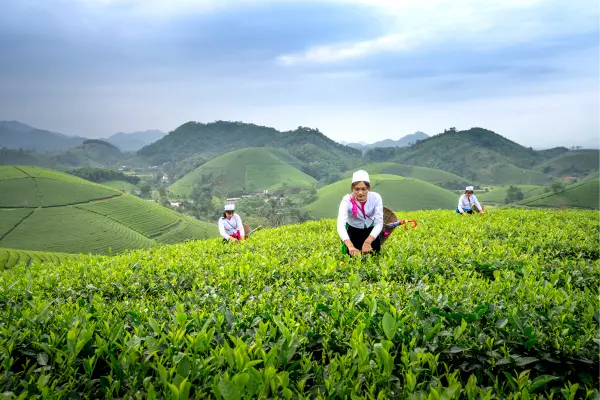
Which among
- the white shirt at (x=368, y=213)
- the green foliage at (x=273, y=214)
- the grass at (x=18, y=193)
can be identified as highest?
the white shirt at (x=368, y=213)

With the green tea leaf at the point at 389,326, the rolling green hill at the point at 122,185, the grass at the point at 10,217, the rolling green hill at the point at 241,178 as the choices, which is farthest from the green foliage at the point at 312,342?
the rolling green hill at the point at 241,178

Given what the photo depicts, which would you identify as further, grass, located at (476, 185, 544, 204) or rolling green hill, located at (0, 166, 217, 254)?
grass, located at (476, 185, 544, 204)

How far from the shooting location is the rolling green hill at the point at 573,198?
94562 mm

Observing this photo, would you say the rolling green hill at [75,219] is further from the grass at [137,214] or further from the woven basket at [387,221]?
the woven basket at [387,221]

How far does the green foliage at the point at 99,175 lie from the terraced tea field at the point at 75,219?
1943 inches

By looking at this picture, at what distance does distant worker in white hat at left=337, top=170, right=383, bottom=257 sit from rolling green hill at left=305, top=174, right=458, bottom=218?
98.9 meters

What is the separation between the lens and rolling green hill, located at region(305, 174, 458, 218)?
371ft

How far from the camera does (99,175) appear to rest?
14875 cm

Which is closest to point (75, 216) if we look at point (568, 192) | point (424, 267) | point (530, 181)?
point (424, 267)

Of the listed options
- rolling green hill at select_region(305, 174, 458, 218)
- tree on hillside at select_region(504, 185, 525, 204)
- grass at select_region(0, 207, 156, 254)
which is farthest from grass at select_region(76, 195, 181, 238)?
tree on hillside at select_region(504, 185, 525, 204)

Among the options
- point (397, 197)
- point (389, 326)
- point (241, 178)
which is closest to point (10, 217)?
point (389, 326)

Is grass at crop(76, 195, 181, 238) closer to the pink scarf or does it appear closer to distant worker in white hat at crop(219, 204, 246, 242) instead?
distant worker in white hat at crop(219, 204, 246, 242)

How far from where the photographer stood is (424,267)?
5.02 metres

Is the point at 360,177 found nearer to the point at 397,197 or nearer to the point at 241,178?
the point at 397,197
